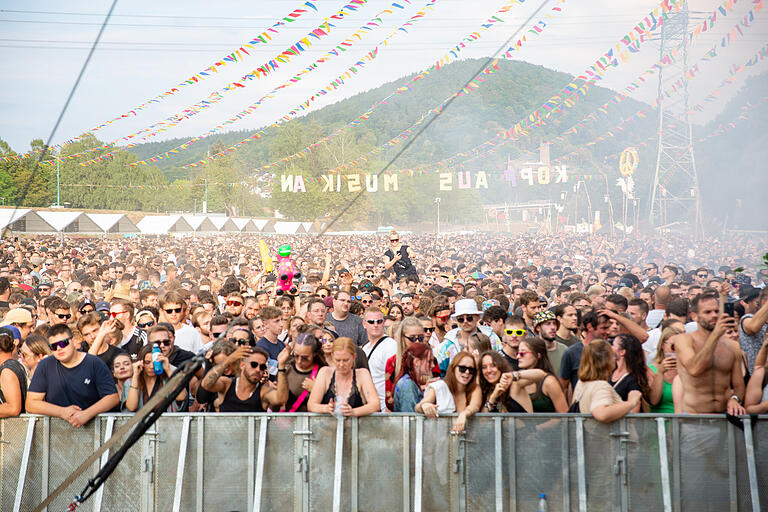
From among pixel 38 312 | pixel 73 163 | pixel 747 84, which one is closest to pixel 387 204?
pixel 73 163

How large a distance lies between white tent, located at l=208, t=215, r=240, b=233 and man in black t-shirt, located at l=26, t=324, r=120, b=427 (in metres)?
62.9

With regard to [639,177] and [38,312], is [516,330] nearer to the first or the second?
[38,312]

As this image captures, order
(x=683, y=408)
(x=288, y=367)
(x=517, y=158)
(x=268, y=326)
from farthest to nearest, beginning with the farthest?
(x=517, y=158)
(x=268, y=326)
(x=288, y=367)
(x=683, y=408)

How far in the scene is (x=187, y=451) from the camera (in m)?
5.29

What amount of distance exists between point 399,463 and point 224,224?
65700 mm

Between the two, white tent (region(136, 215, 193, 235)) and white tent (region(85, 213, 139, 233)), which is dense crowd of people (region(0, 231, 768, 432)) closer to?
white tent (region(85, 213, 139, 233))

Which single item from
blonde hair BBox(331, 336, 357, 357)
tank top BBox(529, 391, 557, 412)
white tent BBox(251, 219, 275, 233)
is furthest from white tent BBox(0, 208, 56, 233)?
tank top BBox(529, 391, 557, 412)

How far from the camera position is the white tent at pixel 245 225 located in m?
71.1

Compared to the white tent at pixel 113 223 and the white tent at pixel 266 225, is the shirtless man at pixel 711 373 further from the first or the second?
the white tent at pixel 266 225

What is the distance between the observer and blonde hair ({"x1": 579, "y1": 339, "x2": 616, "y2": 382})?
5.23m

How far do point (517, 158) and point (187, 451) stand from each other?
214 ft

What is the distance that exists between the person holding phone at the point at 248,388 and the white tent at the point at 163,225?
185ft

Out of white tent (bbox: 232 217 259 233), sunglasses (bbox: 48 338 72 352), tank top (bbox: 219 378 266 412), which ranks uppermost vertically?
white tent (bbox: 232 217 259 233)

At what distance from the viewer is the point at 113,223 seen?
5922cm
